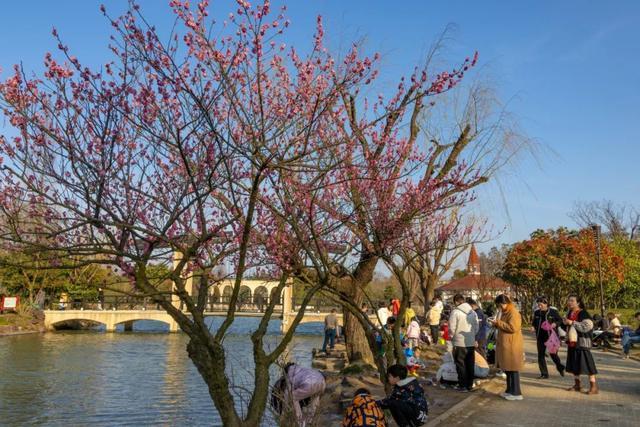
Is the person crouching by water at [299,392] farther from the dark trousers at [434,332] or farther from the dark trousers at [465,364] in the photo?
the dark trousers at [434,332]

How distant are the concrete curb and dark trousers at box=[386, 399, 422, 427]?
1.12 m

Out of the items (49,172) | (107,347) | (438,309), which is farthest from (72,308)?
(49,172)

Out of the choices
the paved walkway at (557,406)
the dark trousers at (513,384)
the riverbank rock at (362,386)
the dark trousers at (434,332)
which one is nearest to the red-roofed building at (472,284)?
the dark trousers at (434,332)

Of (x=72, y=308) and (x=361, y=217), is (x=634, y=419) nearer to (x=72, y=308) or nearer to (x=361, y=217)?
(x=361, y=217)

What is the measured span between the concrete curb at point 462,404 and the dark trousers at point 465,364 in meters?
0.25

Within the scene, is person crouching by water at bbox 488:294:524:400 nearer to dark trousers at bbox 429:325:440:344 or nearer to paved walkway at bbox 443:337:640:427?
paved walkway at bbox 443:337:640:427

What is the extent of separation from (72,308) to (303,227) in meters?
40.0

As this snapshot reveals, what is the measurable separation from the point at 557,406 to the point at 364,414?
15.8 feet

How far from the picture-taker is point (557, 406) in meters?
8.85

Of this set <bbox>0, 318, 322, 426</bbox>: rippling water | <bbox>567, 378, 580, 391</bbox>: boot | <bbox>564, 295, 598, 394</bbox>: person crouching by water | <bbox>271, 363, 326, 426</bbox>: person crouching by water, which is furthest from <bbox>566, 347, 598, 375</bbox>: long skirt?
<bbox>271, 363, 326, 426</bbox>: person crouching by water

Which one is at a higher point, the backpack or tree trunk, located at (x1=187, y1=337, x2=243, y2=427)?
tree trunk, located at (x1=187, y1=337, x2=243, y2=427)

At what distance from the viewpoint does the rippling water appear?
12.0 m

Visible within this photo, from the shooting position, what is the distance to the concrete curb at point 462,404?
7.41 metres

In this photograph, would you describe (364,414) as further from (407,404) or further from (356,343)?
(356,343)
